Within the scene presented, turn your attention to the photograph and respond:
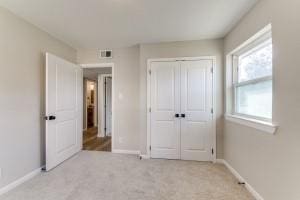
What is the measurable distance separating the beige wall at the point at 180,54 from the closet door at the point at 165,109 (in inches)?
6.5

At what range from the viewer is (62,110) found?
3.20 metres

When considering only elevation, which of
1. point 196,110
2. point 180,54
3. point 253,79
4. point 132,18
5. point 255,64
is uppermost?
point 132,18

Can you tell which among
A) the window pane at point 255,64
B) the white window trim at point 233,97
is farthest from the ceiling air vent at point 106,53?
the window pane at point 255,64

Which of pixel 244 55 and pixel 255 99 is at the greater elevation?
pixel 244 55

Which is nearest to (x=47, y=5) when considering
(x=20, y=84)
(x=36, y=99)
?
(x=20, y=84)

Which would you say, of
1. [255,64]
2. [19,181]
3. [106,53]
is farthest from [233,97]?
[19,181]

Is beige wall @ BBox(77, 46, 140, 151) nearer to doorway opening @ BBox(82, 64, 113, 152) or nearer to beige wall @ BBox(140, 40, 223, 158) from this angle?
beige wall @ BBox(140, 40, 223, 158)

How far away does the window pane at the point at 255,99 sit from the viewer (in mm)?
2004

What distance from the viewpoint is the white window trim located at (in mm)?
1893

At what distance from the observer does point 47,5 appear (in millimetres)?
2133

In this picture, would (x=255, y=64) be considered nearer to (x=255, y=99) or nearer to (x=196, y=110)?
(x=255, y=99)

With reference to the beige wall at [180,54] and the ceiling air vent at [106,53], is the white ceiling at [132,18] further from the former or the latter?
the ceiling air vent at [106,53]

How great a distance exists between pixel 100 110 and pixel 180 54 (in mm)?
A: 3417

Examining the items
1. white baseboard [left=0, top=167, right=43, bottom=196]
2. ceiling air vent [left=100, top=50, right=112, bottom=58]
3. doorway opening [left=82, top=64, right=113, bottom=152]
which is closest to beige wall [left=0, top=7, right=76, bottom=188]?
white baseboard [left=0, top=167, right=43, bottom=196]
